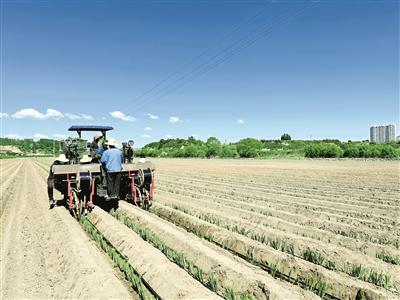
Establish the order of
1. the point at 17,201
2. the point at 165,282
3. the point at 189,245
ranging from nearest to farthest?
the point at 165,282
the point at 189,245
the point at 17,201

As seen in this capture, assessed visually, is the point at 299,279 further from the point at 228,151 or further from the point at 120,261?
the point at 228,151

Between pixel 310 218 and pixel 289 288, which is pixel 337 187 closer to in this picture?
pixel 310 218

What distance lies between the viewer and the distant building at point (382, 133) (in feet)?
388

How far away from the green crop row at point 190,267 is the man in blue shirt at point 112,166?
168 cm

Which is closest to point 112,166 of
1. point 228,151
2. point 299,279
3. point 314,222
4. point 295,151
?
point 314,222

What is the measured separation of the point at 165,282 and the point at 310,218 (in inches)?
179

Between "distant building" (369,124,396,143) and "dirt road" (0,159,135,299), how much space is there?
122 metres

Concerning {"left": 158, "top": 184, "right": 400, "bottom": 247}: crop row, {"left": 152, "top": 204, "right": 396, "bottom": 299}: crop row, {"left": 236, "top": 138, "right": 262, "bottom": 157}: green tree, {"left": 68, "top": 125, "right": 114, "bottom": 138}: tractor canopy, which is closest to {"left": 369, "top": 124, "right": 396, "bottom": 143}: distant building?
{"left": 236, "top": 138, "right": 262, "bottom": 157}: green tree

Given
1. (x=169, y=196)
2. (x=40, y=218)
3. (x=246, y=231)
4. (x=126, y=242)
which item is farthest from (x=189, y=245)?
(x=169, y=196)

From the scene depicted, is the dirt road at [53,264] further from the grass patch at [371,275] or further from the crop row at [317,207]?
the crop row at [317,207]

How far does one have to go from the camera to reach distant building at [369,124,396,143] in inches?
4653

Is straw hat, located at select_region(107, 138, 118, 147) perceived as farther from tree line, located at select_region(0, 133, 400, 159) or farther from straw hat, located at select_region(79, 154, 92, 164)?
tree line, located at select_region(0, 133, 400, 159)

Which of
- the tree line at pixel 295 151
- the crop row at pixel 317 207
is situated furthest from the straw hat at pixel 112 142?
the tree line at pixel 295 151

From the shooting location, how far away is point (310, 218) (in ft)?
25.9
